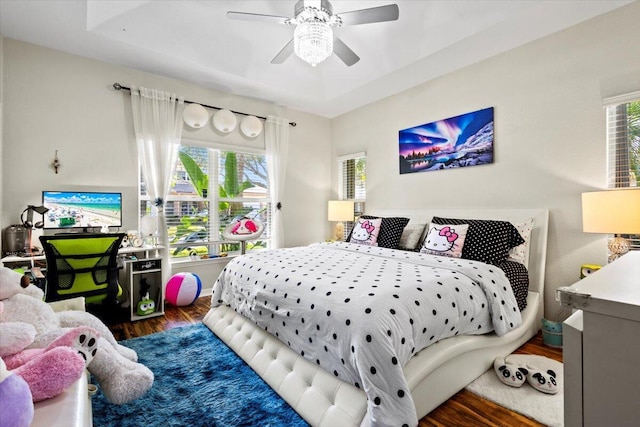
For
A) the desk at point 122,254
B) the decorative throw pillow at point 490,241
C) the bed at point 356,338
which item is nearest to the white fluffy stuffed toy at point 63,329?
the bed at point 356,338

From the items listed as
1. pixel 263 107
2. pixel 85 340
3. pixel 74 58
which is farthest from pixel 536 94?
pixel 74 58

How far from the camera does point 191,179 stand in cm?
380

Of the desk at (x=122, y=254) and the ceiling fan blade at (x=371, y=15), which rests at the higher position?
the ceiling fan blade at (x=371, y=15)

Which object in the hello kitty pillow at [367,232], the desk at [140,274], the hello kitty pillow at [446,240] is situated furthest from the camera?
the hello kitty pillow at [367,232]

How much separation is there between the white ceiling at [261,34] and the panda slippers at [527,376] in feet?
8.88

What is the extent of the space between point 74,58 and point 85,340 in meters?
3.29

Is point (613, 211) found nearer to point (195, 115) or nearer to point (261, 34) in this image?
point (261, 34)

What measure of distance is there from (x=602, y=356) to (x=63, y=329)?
1.79m

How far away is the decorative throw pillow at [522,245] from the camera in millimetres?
2586

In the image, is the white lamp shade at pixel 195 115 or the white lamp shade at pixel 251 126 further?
the white lamp shade at pixel 251 126

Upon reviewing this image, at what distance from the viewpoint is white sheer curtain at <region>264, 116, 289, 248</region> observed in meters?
4.37

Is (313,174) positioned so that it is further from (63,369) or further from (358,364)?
(63,369)

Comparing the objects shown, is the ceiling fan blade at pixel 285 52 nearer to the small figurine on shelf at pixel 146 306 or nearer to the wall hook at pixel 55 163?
the wall hook at pixel 55 163

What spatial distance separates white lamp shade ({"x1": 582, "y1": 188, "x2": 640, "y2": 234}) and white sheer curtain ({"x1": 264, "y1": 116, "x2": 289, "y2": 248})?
3.44 m
